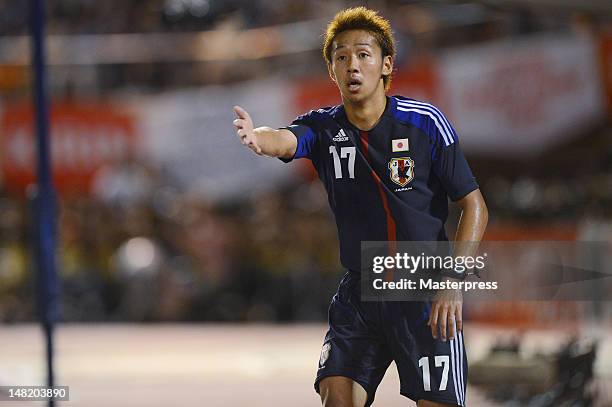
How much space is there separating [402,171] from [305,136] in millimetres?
453

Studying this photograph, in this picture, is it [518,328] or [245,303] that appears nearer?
[518,328]

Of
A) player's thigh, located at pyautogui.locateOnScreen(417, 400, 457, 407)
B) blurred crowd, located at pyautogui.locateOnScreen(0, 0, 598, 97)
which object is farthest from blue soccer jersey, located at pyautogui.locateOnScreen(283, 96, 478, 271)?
blurred crowd, located at pyautogui.locateOnScreen(0, 0, 598, 97)

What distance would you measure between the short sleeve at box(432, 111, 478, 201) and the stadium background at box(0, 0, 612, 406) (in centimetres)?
585

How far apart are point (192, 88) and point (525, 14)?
9.26m

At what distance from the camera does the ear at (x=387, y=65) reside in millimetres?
4979

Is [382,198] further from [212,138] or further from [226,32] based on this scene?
[212,138]

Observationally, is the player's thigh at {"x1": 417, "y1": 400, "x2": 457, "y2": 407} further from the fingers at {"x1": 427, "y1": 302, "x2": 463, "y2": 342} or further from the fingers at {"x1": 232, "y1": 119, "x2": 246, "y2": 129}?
the fingers at {"x1": 232, "y1": 119, "x2": 246, "y2": 129}

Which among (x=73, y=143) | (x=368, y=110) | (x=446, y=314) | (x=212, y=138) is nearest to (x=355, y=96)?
(x=368, y=110)

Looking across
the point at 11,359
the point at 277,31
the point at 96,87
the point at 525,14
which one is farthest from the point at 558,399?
the point at 96,87

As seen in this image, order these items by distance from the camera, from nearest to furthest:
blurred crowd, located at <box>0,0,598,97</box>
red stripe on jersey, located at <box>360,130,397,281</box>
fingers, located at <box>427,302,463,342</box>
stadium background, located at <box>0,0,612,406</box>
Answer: fingers, located at <box>427,302,463,342</box>
red stripe on jersey, located at <box>360,130,397,281</box>
stadium background, located at <box>0,0,612,406</box>
blurred crowd, located at <box>0,0,598,97</box>

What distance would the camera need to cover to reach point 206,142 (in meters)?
16.4

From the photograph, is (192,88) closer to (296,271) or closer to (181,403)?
(296,271)

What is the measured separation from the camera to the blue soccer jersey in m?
4.91

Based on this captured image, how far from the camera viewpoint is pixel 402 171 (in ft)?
16.1
